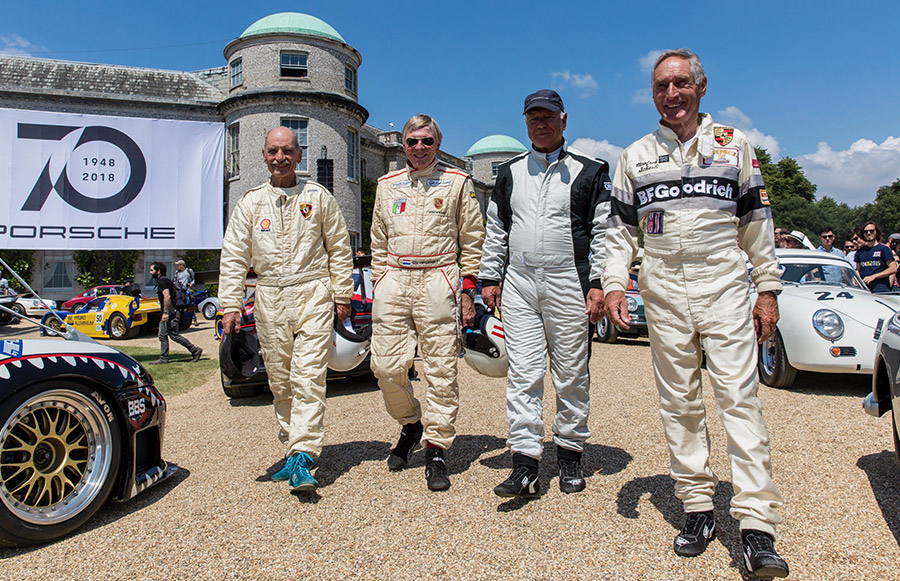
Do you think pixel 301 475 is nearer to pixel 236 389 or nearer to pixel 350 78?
pixel 236 389

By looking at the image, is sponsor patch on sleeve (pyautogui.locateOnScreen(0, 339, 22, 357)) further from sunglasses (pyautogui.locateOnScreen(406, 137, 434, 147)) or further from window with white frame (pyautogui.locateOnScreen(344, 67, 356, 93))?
window with white frame (pyautogui.locateOnScreen(344, 67, 356, 93))

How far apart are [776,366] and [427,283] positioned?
170 inches

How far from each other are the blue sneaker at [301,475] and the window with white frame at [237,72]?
24.4 meters

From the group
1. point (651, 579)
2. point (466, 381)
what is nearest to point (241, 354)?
point (466, 381)

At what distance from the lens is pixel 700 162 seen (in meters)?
2.66

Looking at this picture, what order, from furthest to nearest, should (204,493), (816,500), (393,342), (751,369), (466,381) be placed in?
(466,381) → (393,342) → (204,493) → (816,500) → (751,369)

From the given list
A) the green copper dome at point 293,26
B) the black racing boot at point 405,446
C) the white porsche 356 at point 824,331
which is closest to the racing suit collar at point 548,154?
the black racing boot at point 405,446

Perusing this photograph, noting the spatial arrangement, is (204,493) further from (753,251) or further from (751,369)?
(753,251)

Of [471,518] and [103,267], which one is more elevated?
[103,267]

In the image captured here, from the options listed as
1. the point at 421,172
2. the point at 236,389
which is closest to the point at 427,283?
the point at 421,172

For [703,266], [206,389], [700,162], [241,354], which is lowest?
[206,389]

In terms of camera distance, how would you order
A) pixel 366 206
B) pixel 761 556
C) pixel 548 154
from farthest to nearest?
pixel 366 206, pixel 548 154, pixel 761 556

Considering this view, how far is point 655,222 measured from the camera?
9.00ft

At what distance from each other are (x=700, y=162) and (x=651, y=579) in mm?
1781
